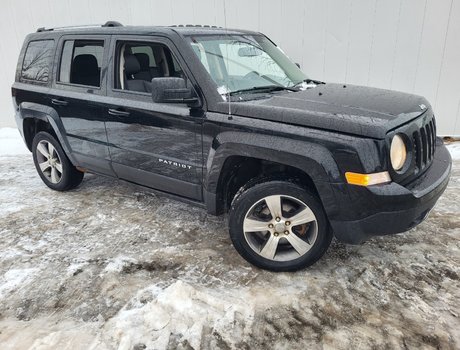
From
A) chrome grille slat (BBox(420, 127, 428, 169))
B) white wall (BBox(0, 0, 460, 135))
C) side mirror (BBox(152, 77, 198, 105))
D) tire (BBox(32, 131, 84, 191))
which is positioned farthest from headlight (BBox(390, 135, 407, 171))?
white wall (BBox(0, 0, 460, 135))

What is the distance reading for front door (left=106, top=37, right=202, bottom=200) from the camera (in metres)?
3.18

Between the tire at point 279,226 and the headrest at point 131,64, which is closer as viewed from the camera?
the tire at point 279,226

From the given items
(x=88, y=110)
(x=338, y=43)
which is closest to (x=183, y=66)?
(x=88, y=110)

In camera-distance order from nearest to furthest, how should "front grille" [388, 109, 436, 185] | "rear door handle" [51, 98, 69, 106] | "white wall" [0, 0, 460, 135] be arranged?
"front grille" [388, 109, 436, 185], "rear door handle" [51, 98, 69, 106], "white wall" [0, 0, 460, 135]

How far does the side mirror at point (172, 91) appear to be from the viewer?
2.84 meters

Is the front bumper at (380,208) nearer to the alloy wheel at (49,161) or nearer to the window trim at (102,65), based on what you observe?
the window trim at (102,65)

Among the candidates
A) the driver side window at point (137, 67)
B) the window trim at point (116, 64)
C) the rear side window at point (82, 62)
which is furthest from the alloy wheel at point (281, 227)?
the rear side window at point (82, 62)

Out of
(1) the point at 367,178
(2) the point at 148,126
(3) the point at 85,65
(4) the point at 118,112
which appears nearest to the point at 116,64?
(4) the point at 118,112

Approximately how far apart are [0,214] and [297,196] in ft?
11.0

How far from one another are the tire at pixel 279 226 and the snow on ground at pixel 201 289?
137mm

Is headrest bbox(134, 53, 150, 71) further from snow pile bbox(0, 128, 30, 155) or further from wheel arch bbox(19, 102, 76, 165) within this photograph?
snow pile bbox(0, 128, 30, 155)

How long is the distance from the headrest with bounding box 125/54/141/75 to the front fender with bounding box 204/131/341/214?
1246mm

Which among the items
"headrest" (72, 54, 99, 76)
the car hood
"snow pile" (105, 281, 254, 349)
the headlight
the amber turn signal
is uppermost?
"headrest" (72, 54, 99, 76)

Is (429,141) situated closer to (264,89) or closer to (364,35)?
(264,89)
